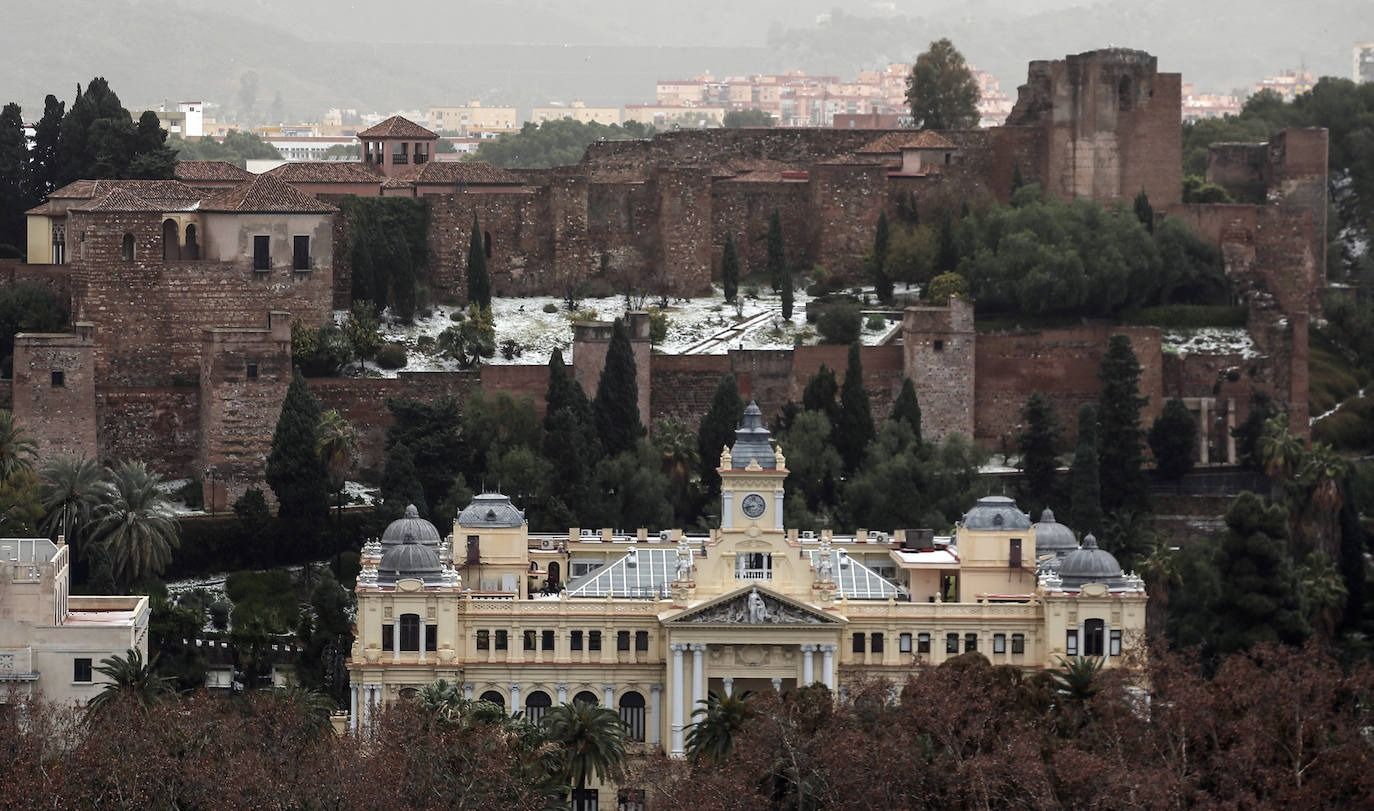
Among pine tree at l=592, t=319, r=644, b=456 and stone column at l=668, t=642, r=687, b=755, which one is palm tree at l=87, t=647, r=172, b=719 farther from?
pine tree at l=592, t=319, r=644, b=456

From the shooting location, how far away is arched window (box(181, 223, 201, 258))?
91.3 m

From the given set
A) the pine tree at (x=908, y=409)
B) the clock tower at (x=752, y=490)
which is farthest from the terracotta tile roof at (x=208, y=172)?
the clock tower at (x=752, y=490)

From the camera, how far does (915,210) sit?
333 feet

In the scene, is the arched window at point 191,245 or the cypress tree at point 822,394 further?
the arched window at point 191,245

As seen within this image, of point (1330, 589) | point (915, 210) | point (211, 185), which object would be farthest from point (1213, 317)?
point (211, 185)

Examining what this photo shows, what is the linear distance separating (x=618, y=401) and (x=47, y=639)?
65.0 ft

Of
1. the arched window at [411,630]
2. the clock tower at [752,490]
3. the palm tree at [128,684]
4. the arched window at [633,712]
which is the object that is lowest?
the arched window at [633,712]

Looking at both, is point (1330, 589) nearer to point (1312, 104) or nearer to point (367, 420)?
point (367, 420)

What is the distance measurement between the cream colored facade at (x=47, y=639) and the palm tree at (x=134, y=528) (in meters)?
7.01

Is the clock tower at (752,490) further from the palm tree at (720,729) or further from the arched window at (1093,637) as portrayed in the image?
the palm tree at (720,729)

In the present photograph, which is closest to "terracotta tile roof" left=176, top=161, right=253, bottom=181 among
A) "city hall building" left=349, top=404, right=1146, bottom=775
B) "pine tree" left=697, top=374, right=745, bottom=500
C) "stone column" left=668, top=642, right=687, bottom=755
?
"pine tree" left=697, top=374, right=745, bottom=500

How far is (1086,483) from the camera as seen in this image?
3423 inches

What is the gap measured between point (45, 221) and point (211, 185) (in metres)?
4.50

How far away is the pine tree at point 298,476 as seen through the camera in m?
84.1
